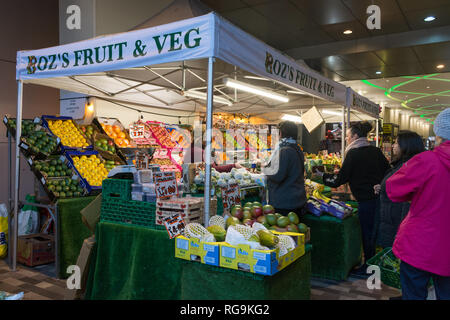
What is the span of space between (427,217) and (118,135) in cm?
566

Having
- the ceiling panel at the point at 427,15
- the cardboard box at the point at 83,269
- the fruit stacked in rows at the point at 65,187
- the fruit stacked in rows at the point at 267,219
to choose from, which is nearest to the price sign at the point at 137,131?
the fruit stacked in rows at the point at 65,187

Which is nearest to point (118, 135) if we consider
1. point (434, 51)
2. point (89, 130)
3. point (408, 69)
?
point (89, 130)

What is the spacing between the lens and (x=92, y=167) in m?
4.91

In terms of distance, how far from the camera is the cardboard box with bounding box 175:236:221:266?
7.61ft

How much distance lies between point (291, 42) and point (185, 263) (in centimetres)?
803

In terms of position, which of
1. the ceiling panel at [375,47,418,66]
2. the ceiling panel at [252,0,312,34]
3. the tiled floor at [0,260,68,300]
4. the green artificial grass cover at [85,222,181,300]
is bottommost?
the tiled floor at [0,260,68,300]

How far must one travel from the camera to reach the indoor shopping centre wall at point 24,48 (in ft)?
22.7

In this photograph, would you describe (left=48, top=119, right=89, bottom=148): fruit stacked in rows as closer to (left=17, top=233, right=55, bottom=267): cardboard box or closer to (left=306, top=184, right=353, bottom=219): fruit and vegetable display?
(left=17, top=233, right=55, bottom=267): cardboard box

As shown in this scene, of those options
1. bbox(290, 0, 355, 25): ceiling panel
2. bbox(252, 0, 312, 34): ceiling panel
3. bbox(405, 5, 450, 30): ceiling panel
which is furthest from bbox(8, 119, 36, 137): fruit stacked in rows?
bbox(405, 5, 450, 30): ceiling panel

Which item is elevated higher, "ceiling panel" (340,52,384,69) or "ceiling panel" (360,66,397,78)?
"ceiling panel" (340,52,384,69)

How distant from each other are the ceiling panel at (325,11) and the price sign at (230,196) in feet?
15.6

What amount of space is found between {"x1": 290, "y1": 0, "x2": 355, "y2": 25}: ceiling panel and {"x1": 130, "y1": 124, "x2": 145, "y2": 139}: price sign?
3.88m

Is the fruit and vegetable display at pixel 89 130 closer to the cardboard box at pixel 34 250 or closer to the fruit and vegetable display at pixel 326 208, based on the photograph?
the cardboard box at pixel 34 250
